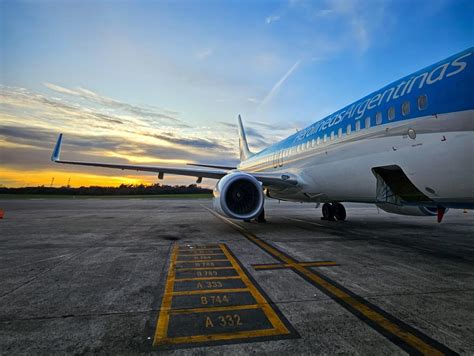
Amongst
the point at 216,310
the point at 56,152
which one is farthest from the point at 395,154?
the point at 56,152

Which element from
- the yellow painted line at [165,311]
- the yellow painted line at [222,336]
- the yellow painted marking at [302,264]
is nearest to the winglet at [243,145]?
the yellow painted marking at [302,264]

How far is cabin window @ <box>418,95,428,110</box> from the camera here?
508 cm

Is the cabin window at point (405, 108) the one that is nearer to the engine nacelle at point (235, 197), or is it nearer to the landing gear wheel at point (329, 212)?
the engine nacelle at point (235, 197)

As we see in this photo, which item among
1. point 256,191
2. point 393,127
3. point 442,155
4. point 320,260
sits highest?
point 393,127

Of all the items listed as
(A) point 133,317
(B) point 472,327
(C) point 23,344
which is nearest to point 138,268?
(A) point 133,317

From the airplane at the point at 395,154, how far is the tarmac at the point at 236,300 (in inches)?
54.6

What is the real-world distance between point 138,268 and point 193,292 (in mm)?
1569

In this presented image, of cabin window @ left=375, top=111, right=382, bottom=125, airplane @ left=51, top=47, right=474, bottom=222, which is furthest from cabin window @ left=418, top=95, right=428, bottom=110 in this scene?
cabin window @ left=375, top=111, right=382, bottom=125

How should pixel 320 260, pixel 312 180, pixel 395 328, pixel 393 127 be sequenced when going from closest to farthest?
pixel 395 328, pixel 320 260, pixel 393 127, pixel 312 180

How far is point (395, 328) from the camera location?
259 centimetres

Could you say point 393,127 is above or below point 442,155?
above

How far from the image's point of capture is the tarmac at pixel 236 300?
2357 mm

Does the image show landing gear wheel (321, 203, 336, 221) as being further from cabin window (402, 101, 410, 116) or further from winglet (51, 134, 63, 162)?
winglet (51, 134, 63, 162)

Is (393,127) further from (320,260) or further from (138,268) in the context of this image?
(138,268)
